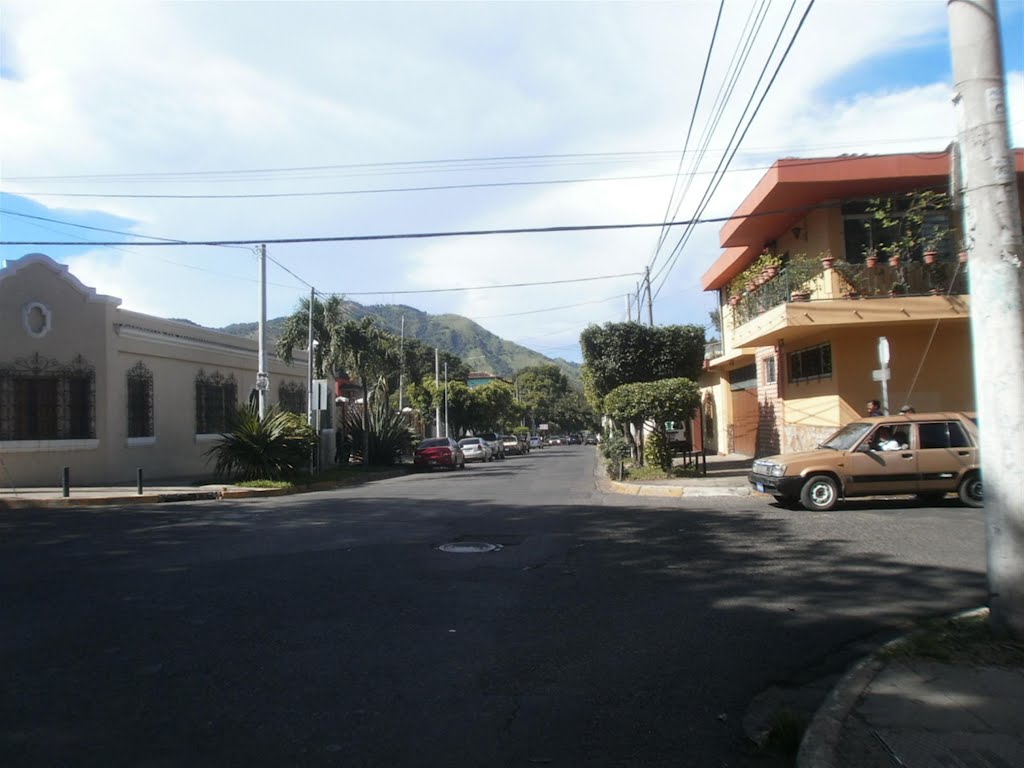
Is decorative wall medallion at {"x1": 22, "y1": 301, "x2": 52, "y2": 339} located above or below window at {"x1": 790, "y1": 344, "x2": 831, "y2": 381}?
above

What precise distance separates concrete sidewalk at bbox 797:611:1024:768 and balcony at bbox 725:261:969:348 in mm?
13986

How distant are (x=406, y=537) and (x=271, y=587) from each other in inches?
128

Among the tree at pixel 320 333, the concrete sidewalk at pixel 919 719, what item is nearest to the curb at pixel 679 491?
the concrete sidewalk at pixel 919 719

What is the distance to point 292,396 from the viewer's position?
32.8 meters

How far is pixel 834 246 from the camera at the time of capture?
20.1 metres

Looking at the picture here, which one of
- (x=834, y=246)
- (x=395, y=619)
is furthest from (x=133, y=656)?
(x=834, y=246)

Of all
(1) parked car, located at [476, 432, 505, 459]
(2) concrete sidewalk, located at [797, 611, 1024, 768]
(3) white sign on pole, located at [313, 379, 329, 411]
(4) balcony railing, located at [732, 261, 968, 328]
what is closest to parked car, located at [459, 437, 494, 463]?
(1) parked car, located at [476, 432, 505, 459]

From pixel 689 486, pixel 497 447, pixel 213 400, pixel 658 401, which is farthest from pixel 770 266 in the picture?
pixel 497 447

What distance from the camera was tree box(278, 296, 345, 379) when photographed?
102 ft

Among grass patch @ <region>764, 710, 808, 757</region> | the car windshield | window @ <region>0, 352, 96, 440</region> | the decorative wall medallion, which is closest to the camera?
grass patch @ <region>764, 710, 808, 757</region>

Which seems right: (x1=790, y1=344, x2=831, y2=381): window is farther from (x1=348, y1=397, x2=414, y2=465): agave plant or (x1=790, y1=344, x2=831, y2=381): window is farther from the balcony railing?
(x1=348, y1=397, x2=414, y2=465): agave plant

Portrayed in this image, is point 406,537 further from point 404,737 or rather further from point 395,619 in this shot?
point 404,737

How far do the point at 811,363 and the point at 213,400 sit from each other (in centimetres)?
1869

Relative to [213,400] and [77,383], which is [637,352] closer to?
[213,400]
